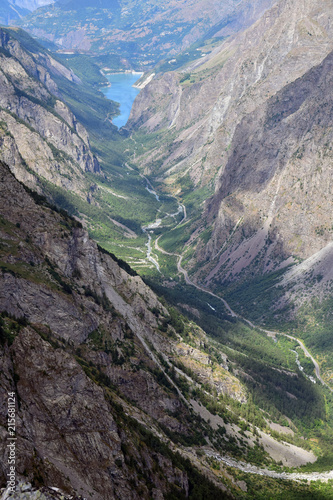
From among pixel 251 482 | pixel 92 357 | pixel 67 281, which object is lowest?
pixel 251 482

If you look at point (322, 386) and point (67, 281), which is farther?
point (322, 386)

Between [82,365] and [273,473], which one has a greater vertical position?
[82,365]

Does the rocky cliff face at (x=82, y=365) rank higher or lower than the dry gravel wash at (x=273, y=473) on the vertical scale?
higher

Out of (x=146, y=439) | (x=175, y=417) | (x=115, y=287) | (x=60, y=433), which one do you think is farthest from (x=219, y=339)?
(x=60, y=433)

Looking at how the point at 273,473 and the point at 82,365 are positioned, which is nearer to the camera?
the point at 82,365

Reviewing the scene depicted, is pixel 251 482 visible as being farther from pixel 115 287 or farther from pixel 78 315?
pixel 115 287

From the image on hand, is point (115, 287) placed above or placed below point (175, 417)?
above

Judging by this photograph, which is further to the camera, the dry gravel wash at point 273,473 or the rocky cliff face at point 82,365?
the dry gravel wash at point 273,473

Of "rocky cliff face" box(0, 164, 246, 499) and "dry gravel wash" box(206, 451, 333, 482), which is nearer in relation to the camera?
"rocky cliff face" box(0, 164, 246, 499)

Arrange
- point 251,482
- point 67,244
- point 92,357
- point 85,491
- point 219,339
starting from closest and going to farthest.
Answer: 1. point 85,491
2. point 92,357
3. point 251,482
4. point 67,244
5. point 219,339

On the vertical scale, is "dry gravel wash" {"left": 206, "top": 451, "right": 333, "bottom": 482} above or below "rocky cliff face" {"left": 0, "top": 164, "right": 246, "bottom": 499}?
below

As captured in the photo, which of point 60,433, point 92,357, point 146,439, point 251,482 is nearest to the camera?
point 60,433
